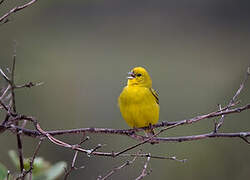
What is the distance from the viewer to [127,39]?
19891mm

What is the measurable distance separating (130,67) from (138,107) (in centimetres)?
1028

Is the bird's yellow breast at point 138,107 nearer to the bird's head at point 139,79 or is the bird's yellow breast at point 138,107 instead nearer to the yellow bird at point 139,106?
the yellow bird at point 139,106

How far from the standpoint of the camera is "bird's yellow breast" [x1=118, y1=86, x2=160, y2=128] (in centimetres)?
510

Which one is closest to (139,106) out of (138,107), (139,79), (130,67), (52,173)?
(138,107)

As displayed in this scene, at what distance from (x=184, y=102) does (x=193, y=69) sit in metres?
3.77

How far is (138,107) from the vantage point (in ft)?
16.8

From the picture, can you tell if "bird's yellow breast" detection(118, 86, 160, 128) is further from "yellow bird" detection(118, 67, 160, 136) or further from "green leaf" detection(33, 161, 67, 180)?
"green leaf" detection(33, 161, 67, 180)

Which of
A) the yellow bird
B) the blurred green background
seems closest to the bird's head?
the yellow bird

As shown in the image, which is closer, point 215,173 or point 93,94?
point 215,173

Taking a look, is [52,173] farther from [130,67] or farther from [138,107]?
[130,67]

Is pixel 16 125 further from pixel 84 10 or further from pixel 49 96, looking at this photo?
pixel 84 10

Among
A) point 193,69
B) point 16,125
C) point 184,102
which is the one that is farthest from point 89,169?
point 16,125

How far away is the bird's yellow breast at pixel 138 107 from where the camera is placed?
16.7 feet

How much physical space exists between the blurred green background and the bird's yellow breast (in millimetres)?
3862
